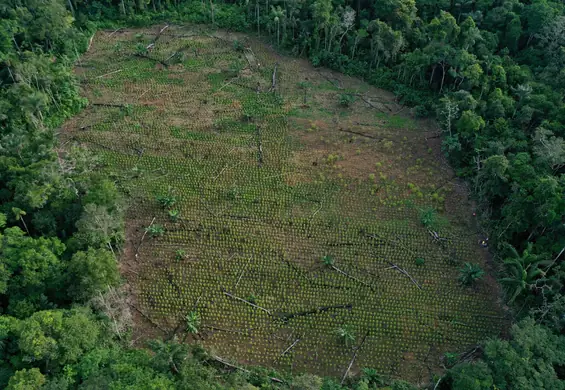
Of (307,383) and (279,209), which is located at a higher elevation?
(279,209)

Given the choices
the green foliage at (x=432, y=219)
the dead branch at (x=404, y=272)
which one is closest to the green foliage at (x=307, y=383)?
the dead branch at (x=404, y=272)

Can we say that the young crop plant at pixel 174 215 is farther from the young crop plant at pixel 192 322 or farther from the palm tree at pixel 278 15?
the palm tree at pixel 278 15

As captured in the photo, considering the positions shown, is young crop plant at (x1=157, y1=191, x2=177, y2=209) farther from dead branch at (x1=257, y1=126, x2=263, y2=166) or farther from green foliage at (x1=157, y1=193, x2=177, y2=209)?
dead branch at (x1=257, y1=126, x2=263, y2=166)

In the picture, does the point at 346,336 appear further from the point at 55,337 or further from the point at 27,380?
the point at 27,380

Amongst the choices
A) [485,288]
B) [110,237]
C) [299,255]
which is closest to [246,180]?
[299,255]

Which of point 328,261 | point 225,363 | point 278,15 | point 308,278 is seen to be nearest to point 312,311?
point 308,278

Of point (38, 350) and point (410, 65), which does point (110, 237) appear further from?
point (410, 65)

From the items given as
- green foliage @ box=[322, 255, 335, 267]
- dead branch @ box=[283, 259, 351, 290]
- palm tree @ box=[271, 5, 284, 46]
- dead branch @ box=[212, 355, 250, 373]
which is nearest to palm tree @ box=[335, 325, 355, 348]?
dead branch @ box=[283, 259, 351, 290]
